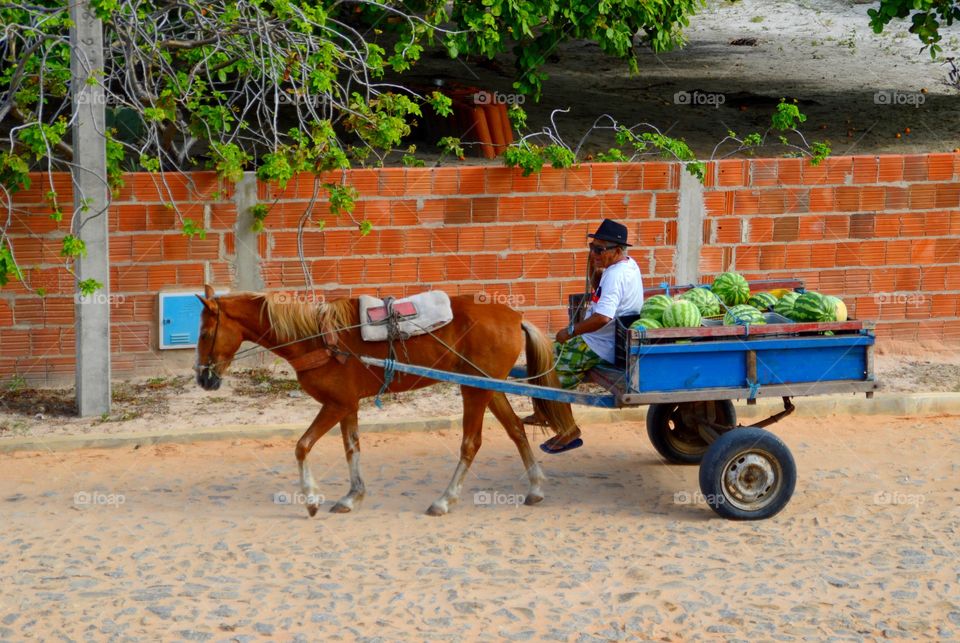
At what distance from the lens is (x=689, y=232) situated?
469 inches

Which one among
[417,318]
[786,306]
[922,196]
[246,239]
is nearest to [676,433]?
[786,306]

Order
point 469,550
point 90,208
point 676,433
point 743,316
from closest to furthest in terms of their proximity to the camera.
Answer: point 469,550
point 743,316
point 676,433
point 90,208

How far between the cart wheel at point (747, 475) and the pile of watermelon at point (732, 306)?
0.79m

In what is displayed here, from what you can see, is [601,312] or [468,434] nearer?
[601,312]

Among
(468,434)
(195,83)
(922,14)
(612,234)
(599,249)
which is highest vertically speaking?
(922,14)

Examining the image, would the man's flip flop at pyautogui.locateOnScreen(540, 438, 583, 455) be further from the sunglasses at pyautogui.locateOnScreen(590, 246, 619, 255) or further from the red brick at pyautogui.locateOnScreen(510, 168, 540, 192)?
the red brick at pyautogui.locateOnScreen(510, 168, 540, 192)

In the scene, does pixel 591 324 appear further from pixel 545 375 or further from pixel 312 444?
pixel 312 444

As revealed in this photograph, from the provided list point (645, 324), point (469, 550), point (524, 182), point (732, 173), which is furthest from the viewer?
point (732, 173)

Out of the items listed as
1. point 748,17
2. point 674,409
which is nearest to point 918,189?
point 674,409

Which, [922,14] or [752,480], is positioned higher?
[922,14]

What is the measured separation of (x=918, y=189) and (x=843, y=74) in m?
6.66

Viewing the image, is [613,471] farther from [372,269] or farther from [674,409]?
[372,269]

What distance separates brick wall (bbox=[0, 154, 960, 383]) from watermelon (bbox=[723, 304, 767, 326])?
11.4ft

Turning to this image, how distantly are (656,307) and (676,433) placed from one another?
155 centimetres
